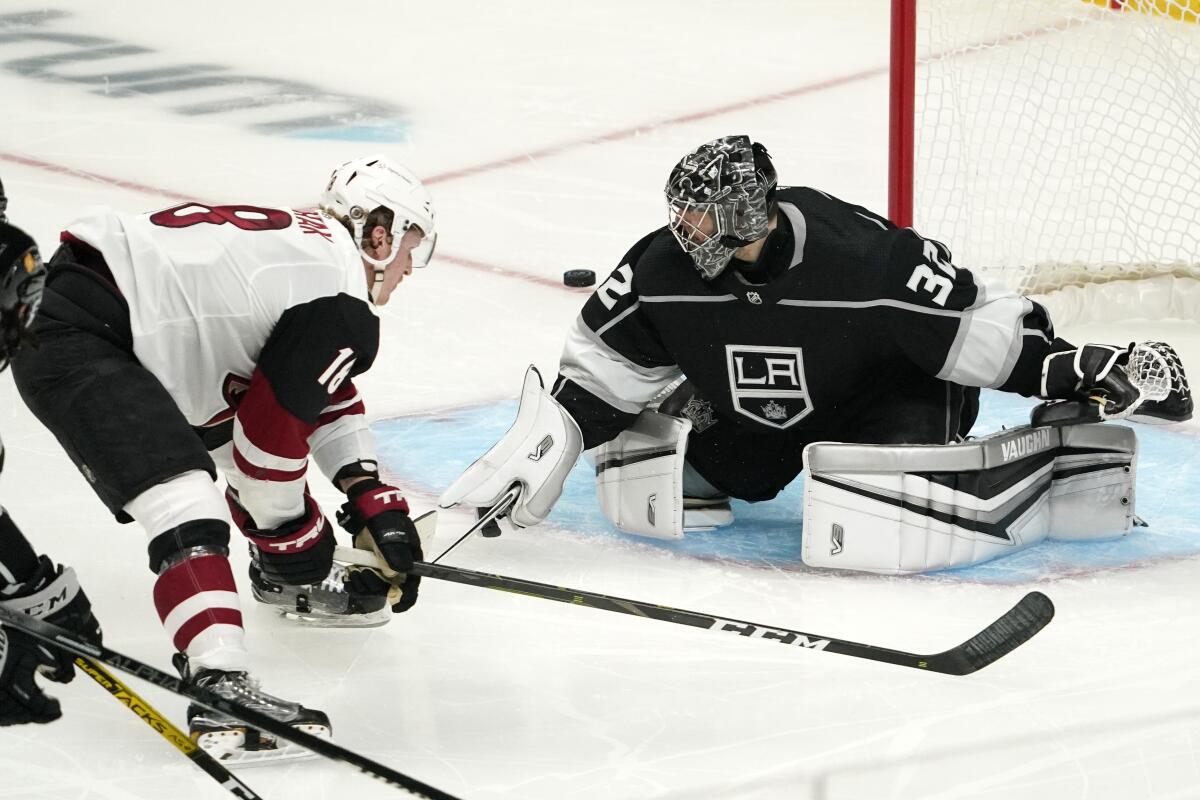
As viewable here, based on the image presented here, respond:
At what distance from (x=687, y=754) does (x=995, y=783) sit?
1.51ft

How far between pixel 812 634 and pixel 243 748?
953mm

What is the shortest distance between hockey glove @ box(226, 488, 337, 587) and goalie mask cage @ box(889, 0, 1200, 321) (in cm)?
210

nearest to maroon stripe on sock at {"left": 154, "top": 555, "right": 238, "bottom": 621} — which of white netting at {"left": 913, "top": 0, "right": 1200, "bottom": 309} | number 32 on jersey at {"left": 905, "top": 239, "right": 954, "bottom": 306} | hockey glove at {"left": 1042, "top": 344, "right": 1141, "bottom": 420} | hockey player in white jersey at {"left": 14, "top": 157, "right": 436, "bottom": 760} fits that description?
hockey player in white jersey at {"left": 14, "top": 157, "right": 436, "bottom": 760}

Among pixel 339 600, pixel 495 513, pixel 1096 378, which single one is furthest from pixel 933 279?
pixel 339 600

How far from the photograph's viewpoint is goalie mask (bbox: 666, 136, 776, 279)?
3303 millimetres

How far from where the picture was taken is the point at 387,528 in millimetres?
3104

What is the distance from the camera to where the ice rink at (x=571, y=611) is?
2.77 metres

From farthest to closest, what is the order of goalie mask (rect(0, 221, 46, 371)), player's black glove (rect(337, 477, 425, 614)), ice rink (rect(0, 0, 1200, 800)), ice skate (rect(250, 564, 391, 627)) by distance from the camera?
1. ice skate (rect(250, 564, 391, 627))
2. player's black glove (rect(337, 477, 425, 614))
3. ice rink (rect(0, 0, 1200, 800))
4. goalie mask (rect(0, 221, 46, 371))

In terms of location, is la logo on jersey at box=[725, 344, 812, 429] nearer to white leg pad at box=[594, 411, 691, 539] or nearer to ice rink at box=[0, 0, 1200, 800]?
white leg pad at box=[594, 411, 691, 539]

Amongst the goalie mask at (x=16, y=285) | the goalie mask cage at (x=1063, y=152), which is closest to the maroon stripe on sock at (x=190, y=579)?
the goalie mask at (x=16, y=285)

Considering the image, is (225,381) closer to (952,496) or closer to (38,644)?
(38,644)

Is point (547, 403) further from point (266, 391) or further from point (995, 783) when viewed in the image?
point (995, 783)

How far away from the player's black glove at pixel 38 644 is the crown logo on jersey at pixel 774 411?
131 centimetres

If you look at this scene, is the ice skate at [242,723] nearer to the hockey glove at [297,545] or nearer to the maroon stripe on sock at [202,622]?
the maroon stripe on sock at [202,622]
